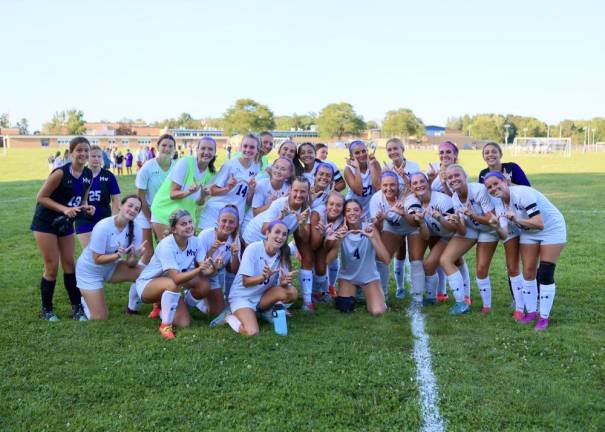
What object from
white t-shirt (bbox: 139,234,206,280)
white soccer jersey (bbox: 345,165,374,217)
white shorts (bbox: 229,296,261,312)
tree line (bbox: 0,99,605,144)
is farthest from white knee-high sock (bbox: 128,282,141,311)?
tree line (bbox: 0,99,605,144)

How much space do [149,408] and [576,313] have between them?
4.42 m

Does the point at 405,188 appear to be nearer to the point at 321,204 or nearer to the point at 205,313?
the point at 321,204

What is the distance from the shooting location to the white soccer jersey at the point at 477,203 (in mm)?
5391

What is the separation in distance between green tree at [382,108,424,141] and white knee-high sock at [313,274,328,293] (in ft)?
369

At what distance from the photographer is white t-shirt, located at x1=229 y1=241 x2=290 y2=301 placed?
516cm

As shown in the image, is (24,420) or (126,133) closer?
(24,420)

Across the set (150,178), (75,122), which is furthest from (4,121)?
(150,178)

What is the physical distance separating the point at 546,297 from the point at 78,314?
464 centimetres

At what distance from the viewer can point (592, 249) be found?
882cm

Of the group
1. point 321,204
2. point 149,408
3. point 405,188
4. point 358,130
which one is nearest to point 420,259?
point 405,188

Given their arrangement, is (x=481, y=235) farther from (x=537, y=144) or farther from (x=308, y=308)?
(x=537, y=144)

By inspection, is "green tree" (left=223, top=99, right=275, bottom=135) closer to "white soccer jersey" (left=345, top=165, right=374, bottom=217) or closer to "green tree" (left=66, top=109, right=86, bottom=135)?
"green tree" (left=66, top=109, right=86, bottom=135)

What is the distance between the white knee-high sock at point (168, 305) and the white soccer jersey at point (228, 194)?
111cm

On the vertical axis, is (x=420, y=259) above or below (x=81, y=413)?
above
